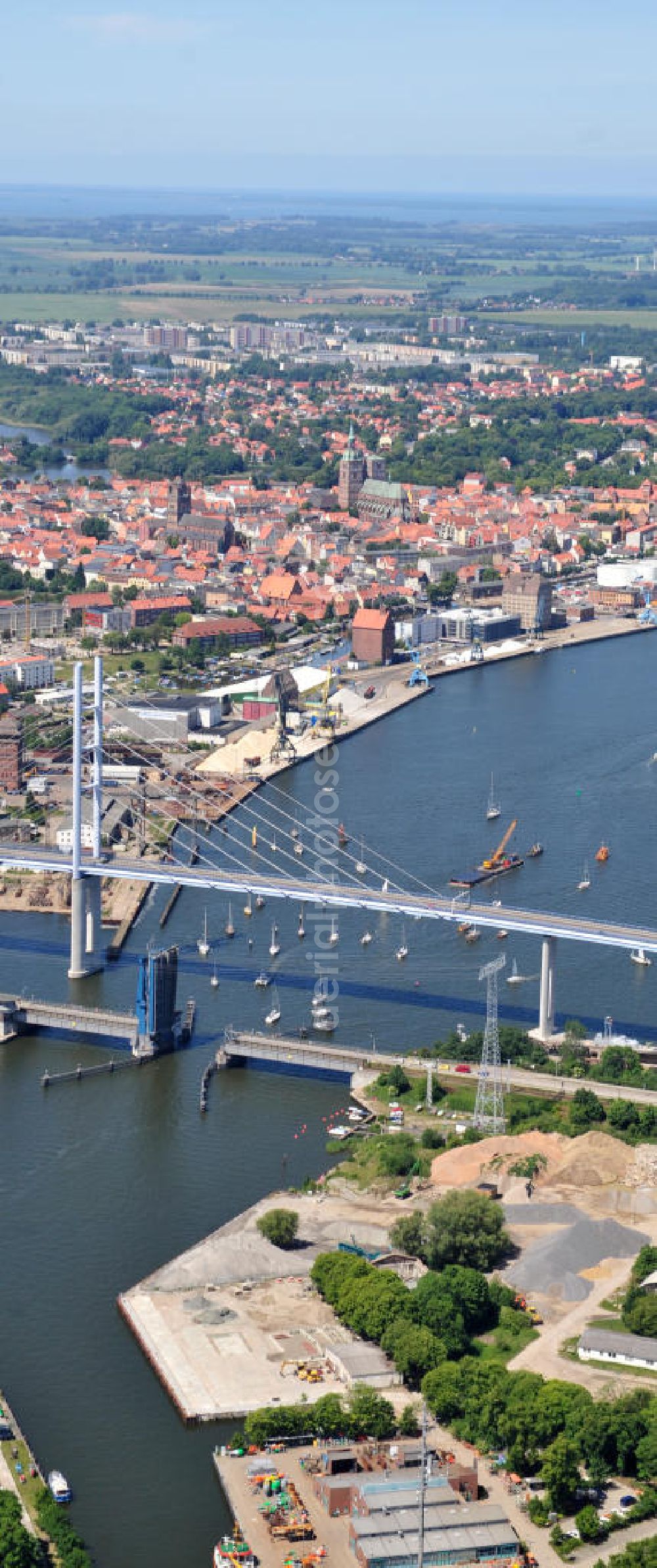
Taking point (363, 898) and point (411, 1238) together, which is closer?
point (411, 1238)

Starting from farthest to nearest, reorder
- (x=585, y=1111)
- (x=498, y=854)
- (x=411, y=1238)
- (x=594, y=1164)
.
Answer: (x=498, y=854) → (x=585, y=1111) → (x=594, y=1164) → (x=411, y=1238)

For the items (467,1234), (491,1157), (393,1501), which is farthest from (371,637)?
(393,1501)

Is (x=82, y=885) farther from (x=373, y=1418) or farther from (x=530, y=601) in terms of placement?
(x=530, y=601)

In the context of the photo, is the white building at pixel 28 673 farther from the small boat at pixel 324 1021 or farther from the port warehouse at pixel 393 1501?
the port warehouse at pixel 393 1501

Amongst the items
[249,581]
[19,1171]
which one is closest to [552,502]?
[249,581]

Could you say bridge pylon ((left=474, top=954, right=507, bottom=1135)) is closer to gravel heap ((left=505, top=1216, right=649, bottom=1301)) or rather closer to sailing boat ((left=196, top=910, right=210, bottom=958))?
gravel heap ((left=505, top=1216, right=649, bottom=1301))

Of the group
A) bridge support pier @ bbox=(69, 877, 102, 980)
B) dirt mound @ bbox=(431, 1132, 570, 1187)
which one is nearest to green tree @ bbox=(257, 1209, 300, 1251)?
dirt mound @ bbox=(431, 1132, 570, 1187)

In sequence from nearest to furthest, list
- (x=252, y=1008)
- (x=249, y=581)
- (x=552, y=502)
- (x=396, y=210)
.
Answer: (x=252, y=1008) < (x=249, y=581) < (x=552, y=502) < (x=396, y=210)

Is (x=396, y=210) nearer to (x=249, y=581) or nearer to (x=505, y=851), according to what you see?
(x=249, y=581)
